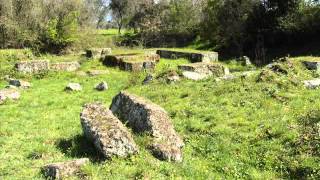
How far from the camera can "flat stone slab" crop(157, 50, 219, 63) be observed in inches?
1021

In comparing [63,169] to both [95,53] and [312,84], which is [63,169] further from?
[95,53]

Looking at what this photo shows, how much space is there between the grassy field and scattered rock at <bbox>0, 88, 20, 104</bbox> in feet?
1.00

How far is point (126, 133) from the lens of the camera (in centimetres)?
934

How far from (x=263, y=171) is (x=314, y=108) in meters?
3.10

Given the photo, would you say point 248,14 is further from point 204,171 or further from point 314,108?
point 204,171

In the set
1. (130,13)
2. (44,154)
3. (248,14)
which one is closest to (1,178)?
(44,154)

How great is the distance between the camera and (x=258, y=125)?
1092 centimetres

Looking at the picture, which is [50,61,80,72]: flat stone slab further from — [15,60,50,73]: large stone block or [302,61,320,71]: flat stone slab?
[302,61,320,71]: flat stone slab

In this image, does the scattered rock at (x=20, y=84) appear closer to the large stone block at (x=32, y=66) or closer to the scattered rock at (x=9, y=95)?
the scattered rock at (x=9, y=95)

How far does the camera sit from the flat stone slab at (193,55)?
25.9 metres

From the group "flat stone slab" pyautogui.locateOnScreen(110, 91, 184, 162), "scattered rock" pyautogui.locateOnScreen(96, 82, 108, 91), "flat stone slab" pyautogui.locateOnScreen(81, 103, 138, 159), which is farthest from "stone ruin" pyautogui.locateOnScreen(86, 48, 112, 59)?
"flat stone slab" pyautogui.locateOnScreen(81, 103, 138, 159)

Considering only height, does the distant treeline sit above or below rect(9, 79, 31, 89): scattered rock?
above

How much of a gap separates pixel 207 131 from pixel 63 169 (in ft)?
12.3

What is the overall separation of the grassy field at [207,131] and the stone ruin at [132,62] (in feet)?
19.5
